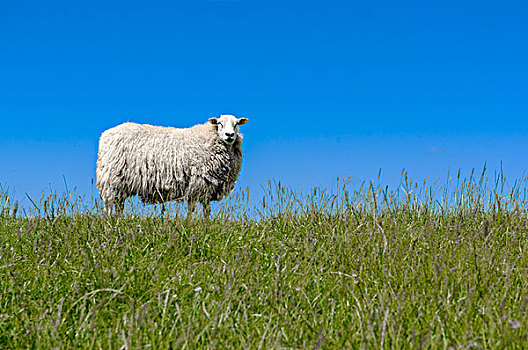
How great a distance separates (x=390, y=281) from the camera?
346 centimetres

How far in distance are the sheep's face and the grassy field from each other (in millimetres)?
3635

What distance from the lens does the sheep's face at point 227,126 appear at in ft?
29.7

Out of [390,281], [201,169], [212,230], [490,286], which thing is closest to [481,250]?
[490,286]

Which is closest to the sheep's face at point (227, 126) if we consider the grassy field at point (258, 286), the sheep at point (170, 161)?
the sheep at point (170, 161)

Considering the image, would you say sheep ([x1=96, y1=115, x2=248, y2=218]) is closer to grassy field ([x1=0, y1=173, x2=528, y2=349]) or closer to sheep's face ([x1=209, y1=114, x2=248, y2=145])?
sheep's face ([x1=209, y1=114, x2=248, y2=145])

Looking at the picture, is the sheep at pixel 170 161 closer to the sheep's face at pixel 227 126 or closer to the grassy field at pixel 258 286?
the sheep's face at pixel 227 126

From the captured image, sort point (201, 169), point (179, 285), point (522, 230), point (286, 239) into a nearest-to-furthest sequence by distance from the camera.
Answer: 1. point (179, 285)
2. point (286, 239)
3. point (522, 230)
4. point (201, 169)

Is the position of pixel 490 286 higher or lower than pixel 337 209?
lower

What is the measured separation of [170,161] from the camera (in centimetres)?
904

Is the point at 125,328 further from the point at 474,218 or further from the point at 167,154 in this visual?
the point at 167,154

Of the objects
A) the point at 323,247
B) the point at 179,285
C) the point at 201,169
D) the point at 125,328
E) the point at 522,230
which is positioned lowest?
the point at 125,328

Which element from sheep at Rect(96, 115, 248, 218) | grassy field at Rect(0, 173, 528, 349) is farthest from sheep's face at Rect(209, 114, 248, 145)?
grassy field at Rect(0, 173, 528, 349)

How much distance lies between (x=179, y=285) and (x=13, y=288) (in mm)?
1166

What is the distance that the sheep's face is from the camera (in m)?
9.05
